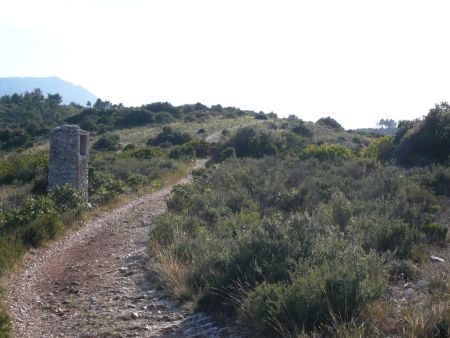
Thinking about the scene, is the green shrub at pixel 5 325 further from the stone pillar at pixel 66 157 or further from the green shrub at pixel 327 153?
the green shrub at pixel 327 153

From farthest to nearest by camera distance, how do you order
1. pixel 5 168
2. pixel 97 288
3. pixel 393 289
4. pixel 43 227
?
1. pixel 5 168
2. pixel 43 227
3. pixel 97 288
4. pixel 393 289

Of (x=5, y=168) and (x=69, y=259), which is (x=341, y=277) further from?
(x=5, y=168)

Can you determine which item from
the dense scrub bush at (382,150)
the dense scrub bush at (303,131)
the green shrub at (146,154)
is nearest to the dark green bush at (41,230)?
the dense scrub bush at (382,150)

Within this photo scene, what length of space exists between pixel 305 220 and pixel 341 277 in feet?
6.66

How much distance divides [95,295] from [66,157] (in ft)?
24.1

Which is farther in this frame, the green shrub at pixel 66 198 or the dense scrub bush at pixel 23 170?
the dense scrub bush at pixel 23 170


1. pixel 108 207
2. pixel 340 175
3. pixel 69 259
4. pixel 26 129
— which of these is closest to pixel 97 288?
pixel 69 259

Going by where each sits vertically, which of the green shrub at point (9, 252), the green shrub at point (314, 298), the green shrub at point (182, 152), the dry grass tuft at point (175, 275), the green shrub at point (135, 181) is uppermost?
the green shrub at point (182, 152)

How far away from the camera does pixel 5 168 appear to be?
2477 centimetres

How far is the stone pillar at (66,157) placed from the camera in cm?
1480

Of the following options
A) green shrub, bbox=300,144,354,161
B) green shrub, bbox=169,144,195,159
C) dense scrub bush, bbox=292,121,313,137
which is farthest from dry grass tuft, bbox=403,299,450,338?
dense scrub bush, bbox=292,121,313,137

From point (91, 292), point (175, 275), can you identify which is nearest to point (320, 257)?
point (175, 275)

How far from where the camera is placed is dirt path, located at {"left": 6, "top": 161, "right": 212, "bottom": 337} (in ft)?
22.7

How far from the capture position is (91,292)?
27.8 ft
